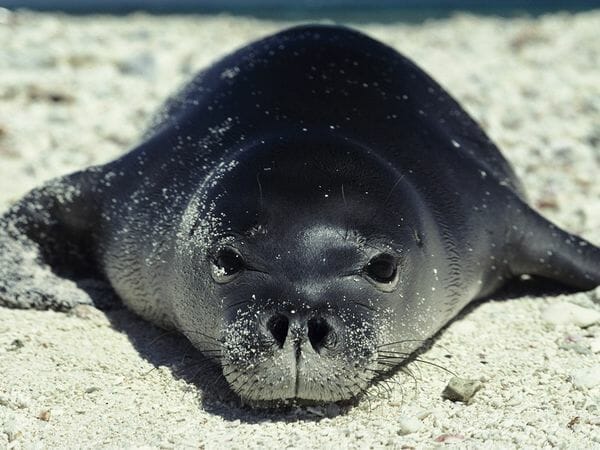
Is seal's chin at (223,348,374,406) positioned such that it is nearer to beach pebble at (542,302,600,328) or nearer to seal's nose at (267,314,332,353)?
seal's nose at (267,314,332,353)

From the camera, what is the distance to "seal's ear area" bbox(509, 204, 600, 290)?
4.78m

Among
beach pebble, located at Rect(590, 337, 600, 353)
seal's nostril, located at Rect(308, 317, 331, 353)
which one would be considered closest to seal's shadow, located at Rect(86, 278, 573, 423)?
seal's nostril, located at Rect(308, 317, 331, 353)

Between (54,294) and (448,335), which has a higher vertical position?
(448,335)

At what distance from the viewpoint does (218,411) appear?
3.56 m

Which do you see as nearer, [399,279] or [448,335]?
[399,279]

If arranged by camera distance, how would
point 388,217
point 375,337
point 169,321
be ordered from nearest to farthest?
1. point 375,337
2. point 388,217
3. point 169,321

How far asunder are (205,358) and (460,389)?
1.00 meters

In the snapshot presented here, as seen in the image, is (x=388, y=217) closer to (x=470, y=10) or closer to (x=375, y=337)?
(x=375, y=337)

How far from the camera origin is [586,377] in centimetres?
379

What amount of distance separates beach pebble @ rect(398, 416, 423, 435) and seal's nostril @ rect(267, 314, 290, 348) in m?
0.53

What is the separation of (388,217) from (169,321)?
1.16 metres

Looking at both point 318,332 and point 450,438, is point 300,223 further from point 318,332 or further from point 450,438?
point 450,438

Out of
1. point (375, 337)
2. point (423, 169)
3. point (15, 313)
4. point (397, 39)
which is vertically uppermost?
point (397, 39)

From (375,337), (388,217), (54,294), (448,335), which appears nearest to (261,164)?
(388,217)
